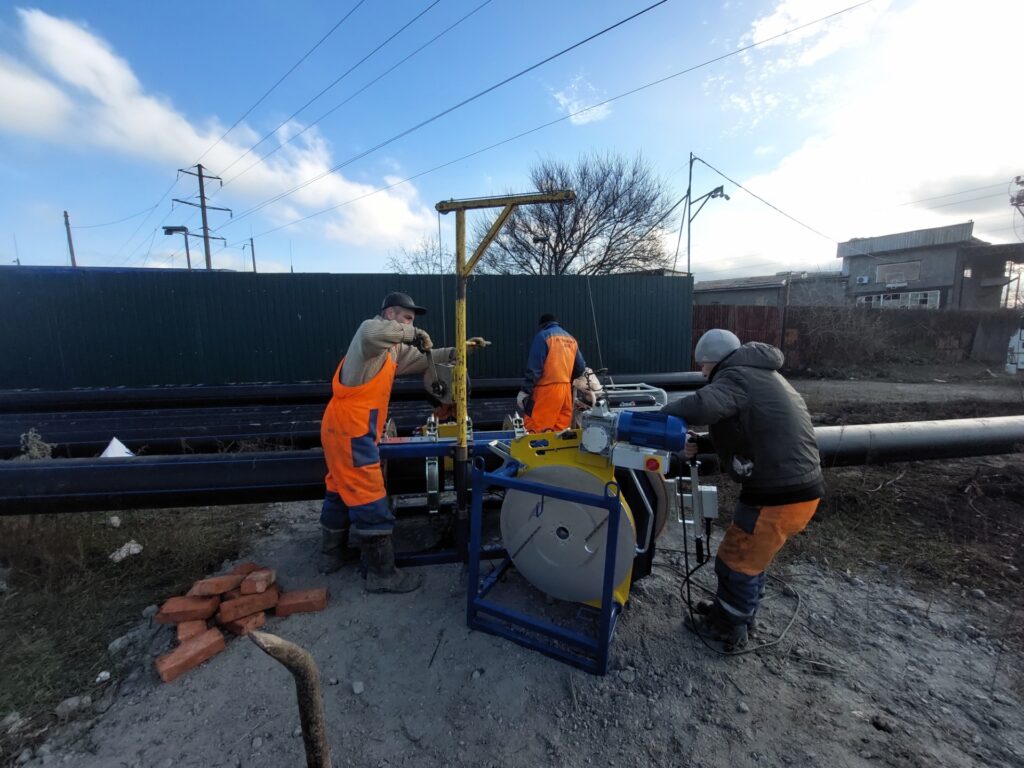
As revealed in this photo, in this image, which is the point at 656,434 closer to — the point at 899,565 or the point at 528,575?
the point at 528,575

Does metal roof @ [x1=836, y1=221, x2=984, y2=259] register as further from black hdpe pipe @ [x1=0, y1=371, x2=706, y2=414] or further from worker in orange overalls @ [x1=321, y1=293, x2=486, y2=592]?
worker in orange overalls @ [x1=321, y1=293, x2=486, y2=592]

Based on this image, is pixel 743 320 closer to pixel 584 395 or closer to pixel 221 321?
pixel 584 395

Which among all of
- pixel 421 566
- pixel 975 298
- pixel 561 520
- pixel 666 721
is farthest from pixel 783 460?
pixel 975 298

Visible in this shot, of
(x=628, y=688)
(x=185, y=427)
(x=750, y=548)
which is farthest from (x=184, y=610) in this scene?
(x=185, y=427)

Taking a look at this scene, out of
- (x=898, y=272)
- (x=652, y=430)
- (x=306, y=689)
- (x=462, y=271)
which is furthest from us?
(x=898, y=272)

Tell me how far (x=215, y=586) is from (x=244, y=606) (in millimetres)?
216

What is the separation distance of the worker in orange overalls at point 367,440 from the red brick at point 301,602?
0.29 meters

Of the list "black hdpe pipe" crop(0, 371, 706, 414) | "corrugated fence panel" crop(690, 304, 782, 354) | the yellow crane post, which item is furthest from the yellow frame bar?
"corrugated fence panel" crop(690, 304, 782, 354)

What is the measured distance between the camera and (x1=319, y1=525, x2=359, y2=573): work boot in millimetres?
3164

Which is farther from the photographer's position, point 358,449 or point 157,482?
point 157,482

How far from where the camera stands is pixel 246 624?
8.51ft

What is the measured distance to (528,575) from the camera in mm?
2676

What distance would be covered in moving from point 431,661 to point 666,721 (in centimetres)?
116

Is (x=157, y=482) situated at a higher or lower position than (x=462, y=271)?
lower
